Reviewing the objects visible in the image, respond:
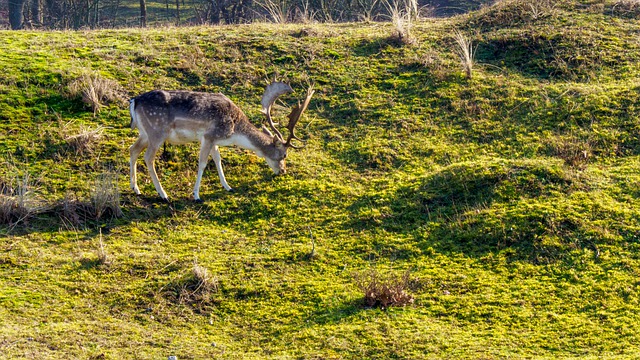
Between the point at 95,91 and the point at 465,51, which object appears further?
the point at 465,51

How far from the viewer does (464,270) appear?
8.99 meters

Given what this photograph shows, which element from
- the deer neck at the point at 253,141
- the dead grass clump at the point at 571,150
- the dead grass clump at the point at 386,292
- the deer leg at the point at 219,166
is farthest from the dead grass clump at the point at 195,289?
the dead grass clump at the point at 571,150

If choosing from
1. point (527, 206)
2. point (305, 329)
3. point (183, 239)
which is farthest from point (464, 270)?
point (183, 239)

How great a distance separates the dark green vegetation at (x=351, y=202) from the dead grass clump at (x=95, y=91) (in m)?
0.25

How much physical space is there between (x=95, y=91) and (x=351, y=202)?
5175 mm

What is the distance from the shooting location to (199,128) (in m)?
11.1

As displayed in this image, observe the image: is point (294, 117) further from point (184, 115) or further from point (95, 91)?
point (95, 91)

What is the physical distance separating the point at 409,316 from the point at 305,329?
46.1 inches

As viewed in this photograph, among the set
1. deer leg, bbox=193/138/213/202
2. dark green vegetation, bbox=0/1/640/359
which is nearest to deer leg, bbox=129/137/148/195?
dark green vegetation, bbox=0/1/640/359

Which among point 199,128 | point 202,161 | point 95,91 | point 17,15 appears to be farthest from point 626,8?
point 17,15

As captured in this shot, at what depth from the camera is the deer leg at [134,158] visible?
1099 cm

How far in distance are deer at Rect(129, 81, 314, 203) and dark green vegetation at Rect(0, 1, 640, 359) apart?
38 cm

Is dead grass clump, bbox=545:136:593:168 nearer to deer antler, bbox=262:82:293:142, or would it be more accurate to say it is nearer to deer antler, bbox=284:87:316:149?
deer antler, bbox=284:87:316:149

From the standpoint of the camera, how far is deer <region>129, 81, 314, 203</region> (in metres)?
10.8
